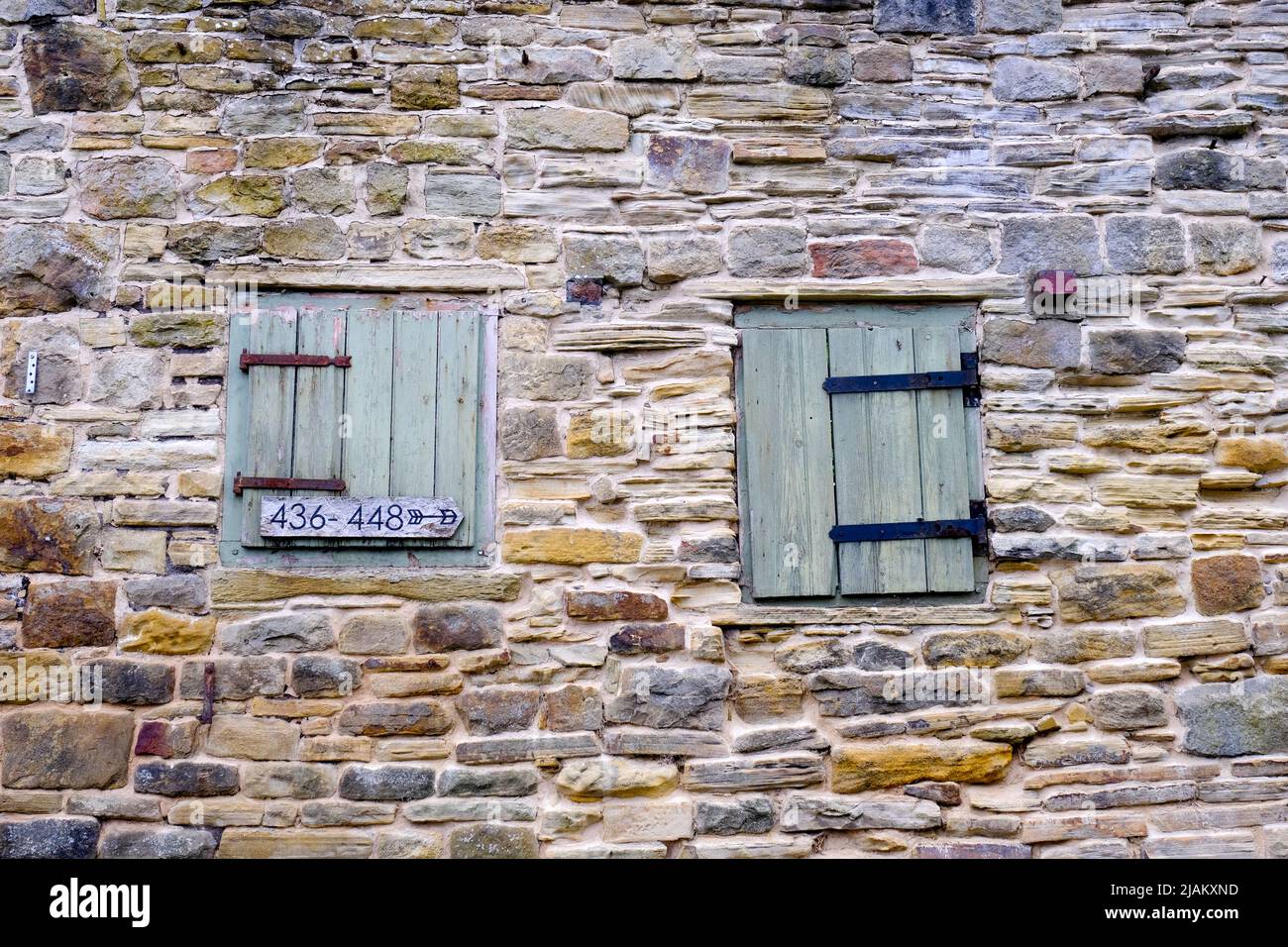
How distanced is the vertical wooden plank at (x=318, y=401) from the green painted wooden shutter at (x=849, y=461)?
1.49 m

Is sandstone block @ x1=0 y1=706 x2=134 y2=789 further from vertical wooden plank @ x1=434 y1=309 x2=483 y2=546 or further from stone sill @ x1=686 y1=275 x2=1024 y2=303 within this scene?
stone sill @ x1=686 y1=275 x2=1024 y2=303

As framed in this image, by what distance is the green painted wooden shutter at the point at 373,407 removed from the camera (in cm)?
368

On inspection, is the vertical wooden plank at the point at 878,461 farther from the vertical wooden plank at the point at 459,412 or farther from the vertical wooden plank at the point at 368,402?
the vertical wooden plank at the point at 368,402

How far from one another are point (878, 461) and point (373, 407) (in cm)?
185

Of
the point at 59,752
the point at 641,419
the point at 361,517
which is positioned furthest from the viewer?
the point at 641,419

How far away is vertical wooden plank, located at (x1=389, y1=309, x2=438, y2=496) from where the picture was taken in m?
3.68

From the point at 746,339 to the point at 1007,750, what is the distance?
5.67ft

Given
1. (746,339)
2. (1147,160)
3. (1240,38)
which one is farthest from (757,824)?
(1240,38)

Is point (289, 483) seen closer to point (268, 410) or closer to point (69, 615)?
point (268, 410)

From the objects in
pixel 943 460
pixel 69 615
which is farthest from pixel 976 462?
pixel 69 615

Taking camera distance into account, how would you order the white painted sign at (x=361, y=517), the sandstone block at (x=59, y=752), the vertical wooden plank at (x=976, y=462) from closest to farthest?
1. the sandstone block at (x=59, y=752)
2. the white painted sign at (x=361, y=517)
3. the vertical wooden plank at (x=976, y=462)

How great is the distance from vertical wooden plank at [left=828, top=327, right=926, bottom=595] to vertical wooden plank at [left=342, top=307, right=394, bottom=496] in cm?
164

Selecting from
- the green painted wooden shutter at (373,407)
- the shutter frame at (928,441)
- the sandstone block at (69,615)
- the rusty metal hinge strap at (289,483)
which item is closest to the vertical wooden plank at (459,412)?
the green painted wooden shutter at (373,407)

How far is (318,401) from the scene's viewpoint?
3.72 metres
